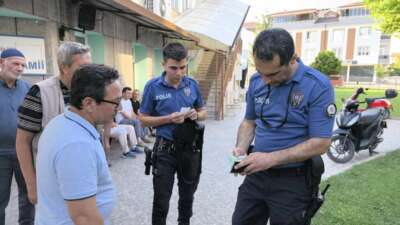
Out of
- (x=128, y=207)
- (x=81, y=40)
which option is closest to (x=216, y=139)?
(x=81, y=40)

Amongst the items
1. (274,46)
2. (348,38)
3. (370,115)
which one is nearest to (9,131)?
(274,46)

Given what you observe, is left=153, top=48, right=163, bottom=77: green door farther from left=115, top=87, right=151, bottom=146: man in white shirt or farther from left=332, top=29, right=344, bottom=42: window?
left=332, top=29, right=344, bottom=42: window

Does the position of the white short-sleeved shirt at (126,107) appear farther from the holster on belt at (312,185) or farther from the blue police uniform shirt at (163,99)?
the holster on belt at (312,185)

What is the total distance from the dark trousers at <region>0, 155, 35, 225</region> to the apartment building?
4944cm

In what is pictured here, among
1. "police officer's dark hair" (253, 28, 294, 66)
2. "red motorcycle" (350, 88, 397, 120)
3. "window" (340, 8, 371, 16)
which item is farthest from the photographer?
"window" (340, 8, 371, 16)

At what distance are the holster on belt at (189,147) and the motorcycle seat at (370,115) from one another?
15.2 feet

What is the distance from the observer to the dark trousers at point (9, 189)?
2.87m

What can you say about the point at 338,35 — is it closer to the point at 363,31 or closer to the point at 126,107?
the point at 363,31

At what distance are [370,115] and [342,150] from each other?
985mm

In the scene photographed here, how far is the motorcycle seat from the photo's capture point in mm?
6383

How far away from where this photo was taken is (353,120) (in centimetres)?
623

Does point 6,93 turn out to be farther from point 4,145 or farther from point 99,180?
point 99,180

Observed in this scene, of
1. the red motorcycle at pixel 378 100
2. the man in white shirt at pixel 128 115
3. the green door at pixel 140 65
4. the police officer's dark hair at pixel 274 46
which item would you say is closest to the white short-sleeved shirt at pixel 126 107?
the man in white shirt at pixel 128 115

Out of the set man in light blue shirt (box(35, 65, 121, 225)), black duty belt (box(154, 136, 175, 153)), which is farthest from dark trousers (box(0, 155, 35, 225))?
man in light blue shirt (box(35, 65, 121, 225))
